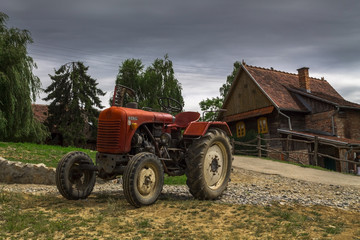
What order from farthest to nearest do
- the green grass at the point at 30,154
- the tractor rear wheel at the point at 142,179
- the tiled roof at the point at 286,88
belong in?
the tiled roof at the point at 286,88 → the green grass at the point at 30,154 → the tractor rear wheel at the point at 142,179

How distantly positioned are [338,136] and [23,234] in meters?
20.8

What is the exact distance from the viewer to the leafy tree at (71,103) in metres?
25.8

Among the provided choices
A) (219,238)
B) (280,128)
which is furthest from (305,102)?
(219,238)

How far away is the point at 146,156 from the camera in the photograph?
16.8 feet

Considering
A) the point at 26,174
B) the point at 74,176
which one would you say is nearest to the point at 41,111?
the point at 26,174

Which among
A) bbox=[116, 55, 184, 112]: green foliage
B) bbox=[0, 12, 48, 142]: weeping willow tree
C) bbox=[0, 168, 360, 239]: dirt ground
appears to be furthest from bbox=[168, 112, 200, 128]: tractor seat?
bbox=[116, 55, 184, 112]: green foliage

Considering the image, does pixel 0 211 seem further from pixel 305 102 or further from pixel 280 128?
pixel 305 102

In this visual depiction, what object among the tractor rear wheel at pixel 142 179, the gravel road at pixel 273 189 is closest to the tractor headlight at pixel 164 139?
the tractor rear wheel at pixel 142 179

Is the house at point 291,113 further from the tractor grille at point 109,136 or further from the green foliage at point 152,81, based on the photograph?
the tractor grille at point 109,136

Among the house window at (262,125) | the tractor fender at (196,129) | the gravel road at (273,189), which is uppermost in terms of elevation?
the house window at (262,125)

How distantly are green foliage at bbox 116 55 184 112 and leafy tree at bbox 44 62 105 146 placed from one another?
5995 millimetres

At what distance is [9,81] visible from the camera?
15.0 m

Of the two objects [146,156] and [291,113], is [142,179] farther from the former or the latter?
[291,113]

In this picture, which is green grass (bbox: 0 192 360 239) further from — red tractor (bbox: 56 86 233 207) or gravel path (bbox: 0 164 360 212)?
gravel path (bbox: 0 164 360 212)
